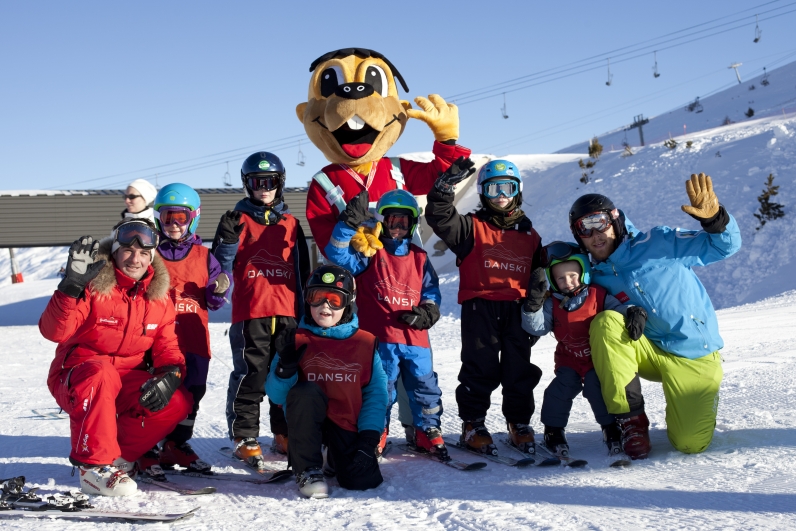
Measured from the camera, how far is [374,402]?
3.88 meters

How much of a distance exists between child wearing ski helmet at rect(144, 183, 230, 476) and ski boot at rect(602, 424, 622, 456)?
2.35 metres

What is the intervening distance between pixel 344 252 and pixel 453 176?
2.61 feet

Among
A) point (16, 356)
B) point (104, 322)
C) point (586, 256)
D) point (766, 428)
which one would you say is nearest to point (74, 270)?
point (104, 322)

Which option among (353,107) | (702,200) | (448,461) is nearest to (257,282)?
(353,107)

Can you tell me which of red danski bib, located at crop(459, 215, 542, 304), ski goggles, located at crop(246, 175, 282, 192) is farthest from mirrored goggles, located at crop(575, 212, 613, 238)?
→ ski goggles, located at crop(246, 175, 282, 192)

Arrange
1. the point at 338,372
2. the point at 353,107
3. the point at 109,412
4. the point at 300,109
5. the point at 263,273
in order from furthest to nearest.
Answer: the point at 300,109, the point at 353,107, the point at 263,273, the point at 338,372, the point at 109,412

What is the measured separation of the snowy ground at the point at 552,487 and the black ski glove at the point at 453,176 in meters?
1.58

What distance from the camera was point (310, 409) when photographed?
12.1 feet

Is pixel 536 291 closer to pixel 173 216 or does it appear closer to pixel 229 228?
pixel 229 228

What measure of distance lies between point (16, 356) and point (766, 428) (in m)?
10.5

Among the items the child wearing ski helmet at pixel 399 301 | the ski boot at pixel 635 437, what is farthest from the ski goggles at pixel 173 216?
the ski boot at pixel 635 437

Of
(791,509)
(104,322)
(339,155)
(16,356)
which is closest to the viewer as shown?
(791,509)

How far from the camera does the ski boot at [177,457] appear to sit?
4184 mm

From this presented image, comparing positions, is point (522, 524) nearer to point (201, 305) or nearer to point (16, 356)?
point (201, 305)
